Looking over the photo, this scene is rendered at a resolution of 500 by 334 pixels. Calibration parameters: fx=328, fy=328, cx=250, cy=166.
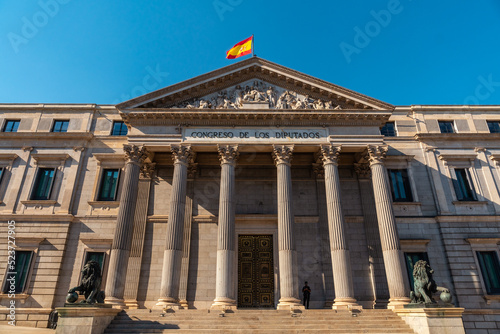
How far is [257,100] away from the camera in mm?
24438

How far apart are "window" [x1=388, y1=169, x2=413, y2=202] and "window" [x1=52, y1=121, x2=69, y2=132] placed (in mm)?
27658

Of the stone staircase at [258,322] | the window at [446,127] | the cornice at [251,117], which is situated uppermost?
the window at [446,127]

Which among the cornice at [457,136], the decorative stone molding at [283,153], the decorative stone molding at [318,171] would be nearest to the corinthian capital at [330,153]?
the decorative stone molding at [283,153]

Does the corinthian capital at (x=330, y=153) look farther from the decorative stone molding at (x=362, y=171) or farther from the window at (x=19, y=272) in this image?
the window at (x=19, y=272)

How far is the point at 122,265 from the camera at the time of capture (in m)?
19.9

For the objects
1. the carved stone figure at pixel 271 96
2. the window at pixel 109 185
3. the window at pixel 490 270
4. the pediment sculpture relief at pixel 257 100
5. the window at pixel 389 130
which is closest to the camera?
the window at pixel 490 270

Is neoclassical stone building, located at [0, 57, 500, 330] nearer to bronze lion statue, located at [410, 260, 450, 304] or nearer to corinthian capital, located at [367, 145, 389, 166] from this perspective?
corinthian capital, located at [367, 145, 389, 166]

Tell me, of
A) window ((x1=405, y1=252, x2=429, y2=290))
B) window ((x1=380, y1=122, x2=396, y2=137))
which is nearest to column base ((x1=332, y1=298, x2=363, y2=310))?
window ((x1=405, y1=252, x2=429, y2=290))

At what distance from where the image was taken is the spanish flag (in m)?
26.4

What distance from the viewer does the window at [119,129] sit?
28156 mm

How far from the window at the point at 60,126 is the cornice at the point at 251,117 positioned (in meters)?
7.99

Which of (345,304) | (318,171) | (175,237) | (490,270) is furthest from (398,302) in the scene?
(175,237)

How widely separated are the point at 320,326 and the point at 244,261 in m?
8.92

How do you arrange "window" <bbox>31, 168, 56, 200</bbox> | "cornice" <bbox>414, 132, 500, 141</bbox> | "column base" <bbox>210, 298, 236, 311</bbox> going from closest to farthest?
"column base" <bbox>210, 298, 236, 311</bbox> → "window" <bbox>31, 168, 56, 200</bbox> → "cornice" <bbox>414, 132, 500, 141</bbox>
